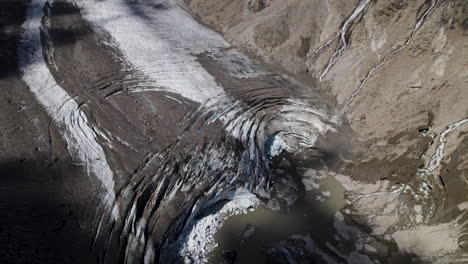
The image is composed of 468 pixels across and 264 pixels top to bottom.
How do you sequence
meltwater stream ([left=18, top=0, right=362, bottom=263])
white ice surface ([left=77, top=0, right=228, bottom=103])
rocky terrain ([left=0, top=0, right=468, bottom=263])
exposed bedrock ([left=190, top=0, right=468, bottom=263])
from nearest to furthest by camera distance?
rocky terrain ([left=0, top=0, right=468, bottom=263]) → meltwater stream ([left=18, top=0, right=362, bottom=263]) → exposed bedrock ([left=190, top=0, right=468, bottom=263]) → white ice surface ([left=77, top=0, right=228, bottom=103])

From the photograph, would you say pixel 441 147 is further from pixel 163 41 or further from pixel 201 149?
pixel 163 41

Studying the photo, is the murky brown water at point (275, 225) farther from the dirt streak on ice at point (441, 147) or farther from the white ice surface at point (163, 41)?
the white ice surface at point (163, 41)

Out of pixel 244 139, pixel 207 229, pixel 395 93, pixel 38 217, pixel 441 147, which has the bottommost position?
pixel 38 217

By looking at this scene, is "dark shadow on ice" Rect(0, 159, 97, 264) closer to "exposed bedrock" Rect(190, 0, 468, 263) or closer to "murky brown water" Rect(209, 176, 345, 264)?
"murky brown water" Rect(209, 176, 345, 264)

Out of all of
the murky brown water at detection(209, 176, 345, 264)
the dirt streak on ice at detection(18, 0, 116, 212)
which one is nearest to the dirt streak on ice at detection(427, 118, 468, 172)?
the murky brown water at detection(209, 176, 345, 264)

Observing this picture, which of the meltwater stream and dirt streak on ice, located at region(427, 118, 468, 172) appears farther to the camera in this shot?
dirt streak on ice, located at region(427, 118, 468, 172)

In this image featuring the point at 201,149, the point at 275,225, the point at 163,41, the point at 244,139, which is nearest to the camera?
the point at 275,225

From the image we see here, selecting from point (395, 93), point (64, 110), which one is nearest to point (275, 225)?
point (395, 93)

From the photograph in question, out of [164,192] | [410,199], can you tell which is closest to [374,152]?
[410,199]

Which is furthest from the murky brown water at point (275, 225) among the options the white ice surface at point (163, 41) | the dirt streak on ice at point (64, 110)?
the white ice surface at point (163, 41)
